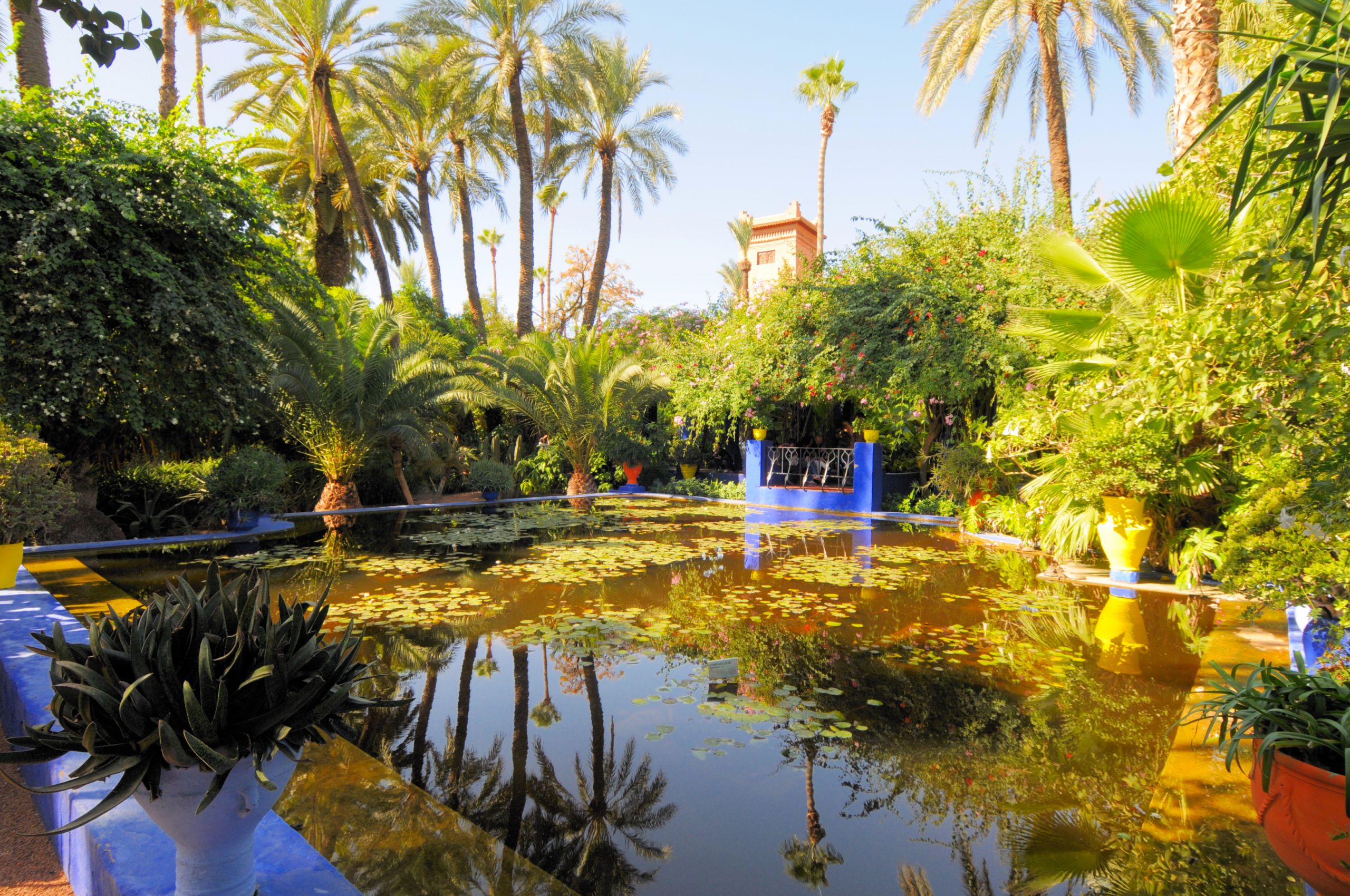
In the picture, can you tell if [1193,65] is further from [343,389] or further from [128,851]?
[343,389]

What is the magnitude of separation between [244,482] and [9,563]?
17.0 ft

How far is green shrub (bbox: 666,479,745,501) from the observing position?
16.6m

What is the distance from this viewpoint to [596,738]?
3.81 metres

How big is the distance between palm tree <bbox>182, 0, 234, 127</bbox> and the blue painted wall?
1300 centimetres

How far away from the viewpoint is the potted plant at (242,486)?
1050 cm

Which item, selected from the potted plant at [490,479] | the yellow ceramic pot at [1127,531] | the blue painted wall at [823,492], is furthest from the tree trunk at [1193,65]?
the potted plant at [490,479]

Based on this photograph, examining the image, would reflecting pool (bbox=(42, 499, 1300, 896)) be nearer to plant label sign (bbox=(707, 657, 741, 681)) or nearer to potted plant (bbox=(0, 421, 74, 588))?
plant label sign (bbox=(707, 657, 741, 681))

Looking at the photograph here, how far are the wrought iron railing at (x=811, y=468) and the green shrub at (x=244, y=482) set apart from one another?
969 cm

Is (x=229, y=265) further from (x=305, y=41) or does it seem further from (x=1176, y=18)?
(x=1176, y=18)

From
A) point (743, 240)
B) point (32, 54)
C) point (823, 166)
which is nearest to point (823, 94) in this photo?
point (823, 166)

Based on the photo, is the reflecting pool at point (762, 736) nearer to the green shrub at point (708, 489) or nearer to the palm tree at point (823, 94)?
the green shrub at point (708, 489)

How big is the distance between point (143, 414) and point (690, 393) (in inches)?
400

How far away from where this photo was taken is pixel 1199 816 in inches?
117

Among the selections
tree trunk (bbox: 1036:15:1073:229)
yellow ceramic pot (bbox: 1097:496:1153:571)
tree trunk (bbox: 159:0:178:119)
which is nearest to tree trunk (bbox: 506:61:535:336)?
tree trunk (bbox: 159:0:178:119)
